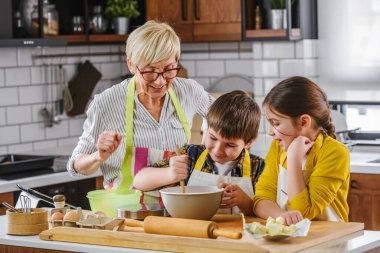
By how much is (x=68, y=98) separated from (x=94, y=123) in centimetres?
239

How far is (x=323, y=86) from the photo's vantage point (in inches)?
224

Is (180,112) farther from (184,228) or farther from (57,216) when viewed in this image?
(184,228)

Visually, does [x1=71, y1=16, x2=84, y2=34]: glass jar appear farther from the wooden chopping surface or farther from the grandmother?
the wooden chopping surface

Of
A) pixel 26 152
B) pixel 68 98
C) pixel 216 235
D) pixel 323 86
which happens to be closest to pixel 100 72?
pixel 68 98

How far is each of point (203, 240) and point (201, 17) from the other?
347cm

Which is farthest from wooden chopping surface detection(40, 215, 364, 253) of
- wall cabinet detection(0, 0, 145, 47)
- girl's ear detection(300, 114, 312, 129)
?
wall cabinet detection(0, 0, 145, 47)

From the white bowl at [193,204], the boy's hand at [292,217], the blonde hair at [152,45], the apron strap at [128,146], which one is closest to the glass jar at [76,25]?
the apron strap at [128,146]

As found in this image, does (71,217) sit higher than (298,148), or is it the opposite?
(298,148)

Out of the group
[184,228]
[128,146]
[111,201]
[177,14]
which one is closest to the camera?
[184,228]

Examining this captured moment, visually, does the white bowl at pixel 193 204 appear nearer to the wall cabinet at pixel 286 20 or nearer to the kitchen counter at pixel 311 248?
the kitchen counter at pixel 311 248

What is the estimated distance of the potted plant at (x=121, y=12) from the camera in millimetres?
6082

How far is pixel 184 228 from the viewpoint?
109 inches

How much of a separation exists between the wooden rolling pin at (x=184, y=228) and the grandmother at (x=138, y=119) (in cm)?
63

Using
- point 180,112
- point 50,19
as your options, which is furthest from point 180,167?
point 50,19
